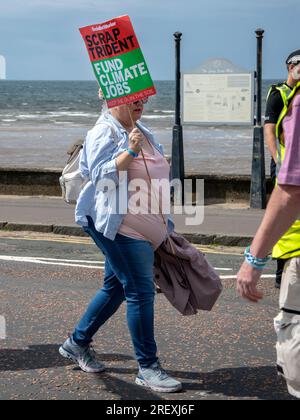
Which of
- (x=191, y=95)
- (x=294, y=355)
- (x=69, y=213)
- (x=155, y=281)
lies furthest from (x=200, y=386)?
(x=191, y=95)

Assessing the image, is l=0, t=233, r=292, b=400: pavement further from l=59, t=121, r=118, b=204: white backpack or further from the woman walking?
l=59, t=121, r=118, b=204: white backpack

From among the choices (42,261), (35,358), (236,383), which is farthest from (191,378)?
(42,261)

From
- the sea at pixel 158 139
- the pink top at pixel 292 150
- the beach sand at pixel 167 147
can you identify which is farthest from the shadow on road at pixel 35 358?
the beach sand at pixel 167 147

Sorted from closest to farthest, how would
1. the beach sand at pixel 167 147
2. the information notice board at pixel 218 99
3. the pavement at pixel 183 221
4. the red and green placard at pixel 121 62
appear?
the red and green placard at pixel 121 62 < the pavement at pixel 183 221 < the information notice board at pixel 218 99 < the beach sand at pixel 167 147

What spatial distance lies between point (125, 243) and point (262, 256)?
5.11 ft

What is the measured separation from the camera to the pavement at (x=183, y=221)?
34.2 ft

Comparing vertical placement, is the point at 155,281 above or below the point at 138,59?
below

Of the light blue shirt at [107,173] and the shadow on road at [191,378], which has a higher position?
the light blue shirt at [107,173]

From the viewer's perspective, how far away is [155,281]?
16.4 ft

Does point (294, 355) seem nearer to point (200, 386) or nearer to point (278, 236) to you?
point (278, 236)

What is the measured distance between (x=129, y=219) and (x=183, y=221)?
689 centimetres

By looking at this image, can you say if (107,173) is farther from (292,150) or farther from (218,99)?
(218,99)

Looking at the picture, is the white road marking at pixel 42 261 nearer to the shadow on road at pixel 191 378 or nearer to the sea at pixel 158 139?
the shadow on road at pixel 191 378

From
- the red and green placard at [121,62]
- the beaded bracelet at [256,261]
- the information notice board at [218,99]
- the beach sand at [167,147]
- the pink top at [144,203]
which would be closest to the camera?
the beaded bracelet at [256,261]
